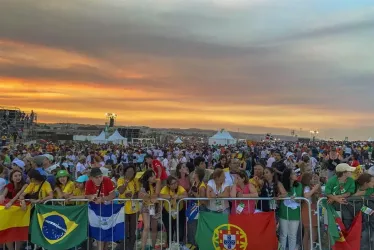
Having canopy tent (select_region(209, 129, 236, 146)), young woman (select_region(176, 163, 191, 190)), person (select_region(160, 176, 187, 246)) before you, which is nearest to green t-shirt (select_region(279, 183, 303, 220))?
person (select_region(160, 176, 187, 246))

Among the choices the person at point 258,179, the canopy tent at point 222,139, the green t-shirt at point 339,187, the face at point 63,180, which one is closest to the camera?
the green t-shirt at point 339,187

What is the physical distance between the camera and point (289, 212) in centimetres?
689

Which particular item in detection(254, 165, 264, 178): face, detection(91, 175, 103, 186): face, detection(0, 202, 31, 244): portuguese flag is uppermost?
detection(254, 165, 264, 178): face

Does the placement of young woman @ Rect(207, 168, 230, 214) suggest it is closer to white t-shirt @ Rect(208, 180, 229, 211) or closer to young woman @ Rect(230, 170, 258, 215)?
white t-shirt @ Rect(208, 180, 229, 211)

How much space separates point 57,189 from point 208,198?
2.94m

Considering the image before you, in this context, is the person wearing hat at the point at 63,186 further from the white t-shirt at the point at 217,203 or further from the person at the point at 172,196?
the white t-shirt at the point at 217,203

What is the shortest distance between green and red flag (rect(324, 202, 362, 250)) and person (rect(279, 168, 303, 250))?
1.94ft

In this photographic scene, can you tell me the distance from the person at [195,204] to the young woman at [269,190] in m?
1.12

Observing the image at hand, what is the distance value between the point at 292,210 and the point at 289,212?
66 mm

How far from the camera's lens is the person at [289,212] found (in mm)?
6875

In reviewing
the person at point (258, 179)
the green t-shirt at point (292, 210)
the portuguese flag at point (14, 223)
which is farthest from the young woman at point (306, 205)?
the portuguese flag at point (14, 223)

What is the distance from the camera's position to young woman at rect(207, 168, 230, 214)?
277 inches

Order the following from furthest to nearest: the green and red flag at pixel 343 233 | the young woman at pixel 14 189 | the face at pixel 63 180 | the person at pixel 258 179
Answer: the face at pixel 63 180
the person at pixel 258 179
the young woman at pixel 14 189
the green and red flag at pixel 343 233

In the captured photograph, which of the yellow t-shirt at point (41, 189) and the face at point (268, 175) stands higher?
the face at point (268, 175)
